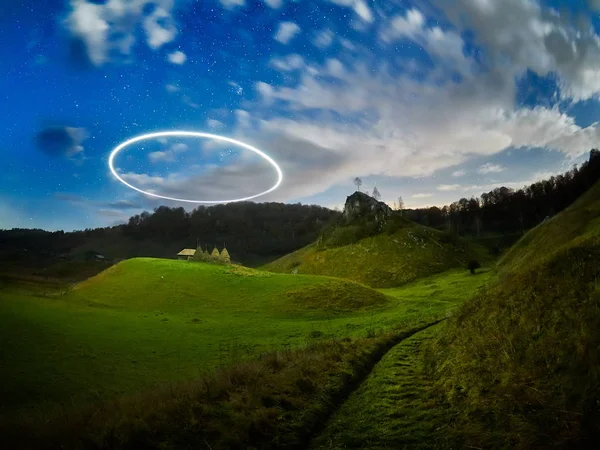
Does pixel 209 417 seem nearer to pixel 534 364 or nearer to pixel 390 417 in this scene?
pixel 390 417

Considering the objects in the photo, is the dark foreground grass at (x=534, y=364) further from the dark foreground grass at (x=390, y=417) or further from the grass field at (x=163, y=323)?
the grass field at (x=163, y=323)

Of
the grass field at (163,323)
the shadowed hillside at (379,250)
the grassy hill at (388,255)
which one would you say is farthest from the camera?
the shadowed hillside at (379,250)

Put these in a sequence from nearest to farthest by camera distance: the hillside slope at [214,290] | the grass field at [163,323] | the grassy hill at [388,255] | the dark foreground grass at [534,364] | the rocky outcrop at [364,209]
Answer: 1. the dark foreground grass at [534,364]
2. the grass field at [163,323]
3. the hillside slope at [214,290]
4. the grassy hill at [388,255]
5. the rocky outcrop at [364,209]

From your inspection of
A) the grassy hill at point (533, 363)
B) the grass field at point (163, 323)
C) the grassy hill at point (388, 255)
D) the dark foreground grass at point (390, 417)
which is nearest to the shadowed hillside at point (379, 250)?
the grassy hill at point (388, 255)

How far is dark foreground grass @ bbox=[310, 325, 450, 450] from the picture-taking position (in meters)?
9.67

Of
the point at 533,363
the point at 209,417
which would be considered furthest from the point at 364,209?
the point at 209,417

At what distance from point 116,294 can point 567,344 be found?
70.3m

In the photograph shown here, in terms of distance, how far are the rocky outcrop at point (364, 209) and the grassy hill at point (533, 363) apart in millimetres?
133067

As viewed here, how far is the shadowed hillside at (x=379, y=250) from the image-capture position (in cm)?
10771

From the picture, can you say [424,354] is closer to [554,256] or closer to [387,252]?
[554,256]

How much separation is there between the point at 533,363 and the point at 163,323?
4107cm

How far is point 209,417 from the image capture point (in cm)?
1039

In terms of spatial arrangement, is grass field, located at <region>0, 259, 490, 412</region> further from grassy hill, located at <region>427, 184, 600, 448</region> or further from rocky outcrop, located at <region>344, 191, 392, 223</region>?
rocky outcrop, located at <region>344, 191, 392, 223</region>

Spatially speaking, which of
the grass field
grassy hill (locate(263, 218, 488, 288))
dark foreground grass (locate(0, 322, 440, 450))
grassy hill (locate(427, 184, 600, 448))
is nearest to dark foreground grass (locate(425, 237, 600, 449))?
grassy hill (locate(427, 184, 600, 448))
